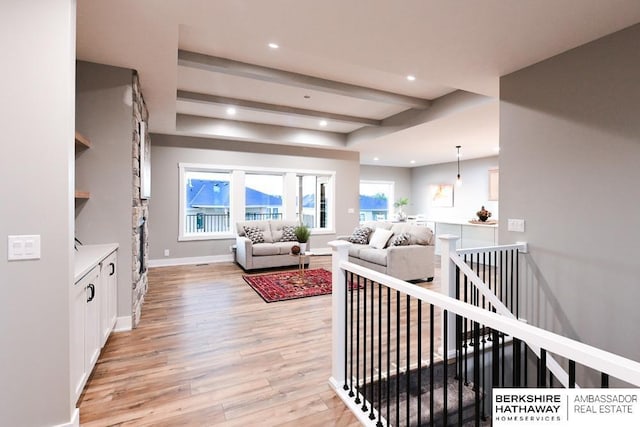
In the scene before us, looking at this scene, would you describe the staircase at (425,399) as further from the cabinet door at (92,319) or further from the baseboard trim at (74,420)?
the cabinet door at (92,319)

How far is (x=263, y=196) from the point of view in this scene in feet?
25.3

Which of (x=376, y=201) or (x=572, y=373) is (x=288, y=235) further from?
(x=572, y=373)

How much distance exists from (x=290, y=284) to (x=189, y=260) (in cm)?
283

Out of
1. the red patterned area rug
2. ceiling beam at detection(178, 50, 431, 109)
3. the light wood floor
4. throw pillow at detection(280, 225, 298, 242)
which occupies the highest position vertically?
ceiling beam at detection(178, 50, 431, 109)

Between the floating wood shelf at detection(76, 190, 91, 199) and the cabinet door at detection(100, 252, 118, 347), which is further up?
the floating wood shelf at detection(76, 190, 91, 199)

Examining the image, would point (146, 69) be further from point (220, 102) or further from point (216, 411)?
point (216, 411)

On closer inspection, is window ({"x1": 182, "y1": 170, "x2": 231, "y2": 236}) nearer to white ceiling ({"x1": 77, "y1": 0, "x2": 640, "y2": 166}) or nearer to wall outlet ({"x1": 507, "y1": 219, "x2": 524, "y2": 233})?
white ceiling ({"x1": 77, "y1": 0, "x2": 640, "y2": 166})

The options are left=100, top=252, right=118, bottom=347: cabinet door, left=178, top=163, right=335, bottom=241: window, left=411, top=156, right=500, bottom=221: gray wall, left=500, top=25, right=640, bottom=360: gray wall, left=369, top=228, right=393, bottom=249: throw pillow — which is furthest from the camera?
left=411, top=156, right=500, bottom=221: gray wall

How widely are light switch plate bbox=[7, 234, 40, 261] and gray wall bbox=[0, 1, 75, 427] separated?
0.8 inches

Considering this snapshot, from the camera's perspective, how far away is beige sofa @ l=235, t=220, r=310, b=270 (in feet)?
19.3

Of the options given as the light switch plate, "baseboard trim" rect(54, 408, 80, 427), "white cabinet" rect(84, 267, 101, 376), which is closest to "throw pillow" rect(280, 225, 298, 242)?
"white cabinet" rect(84, 267, 101, 376)

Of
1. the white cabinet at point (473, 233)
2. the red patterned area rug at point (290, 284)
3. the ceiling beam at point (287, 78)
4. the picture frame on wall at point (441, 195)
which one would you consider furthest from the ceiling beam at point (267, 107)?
the picture frame on wall at point (441, 195)

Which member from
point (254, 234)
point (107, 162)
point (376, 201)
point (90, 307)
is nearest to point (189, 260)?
point (254, 234)

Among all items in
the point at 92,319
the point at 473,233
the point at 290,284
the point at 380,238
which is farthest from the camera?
the point at 473,233
